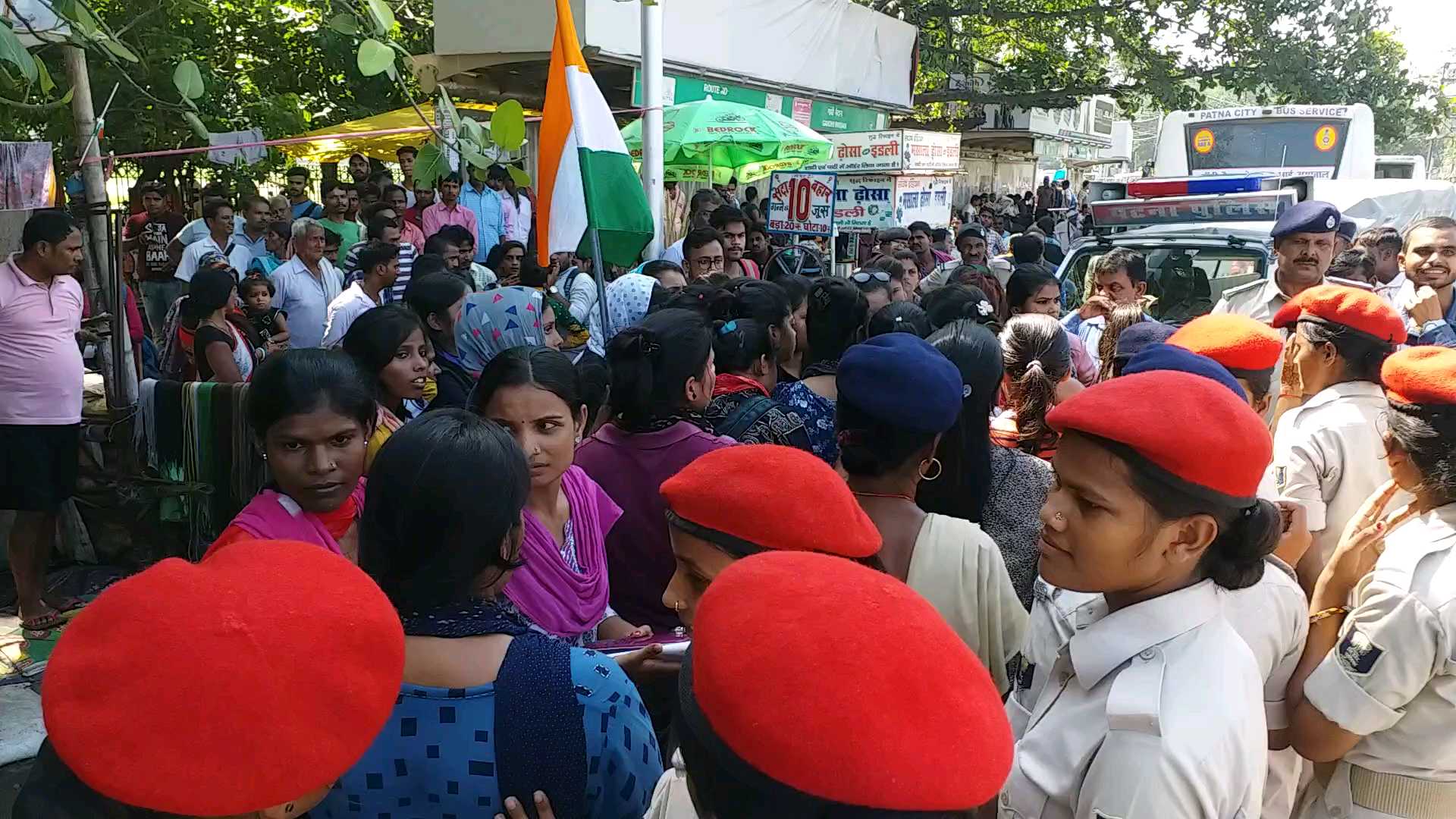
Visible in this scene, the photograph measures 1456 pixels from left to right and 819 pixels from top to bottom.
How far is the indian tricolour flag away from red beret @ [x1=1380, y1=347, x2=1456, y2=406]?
10.7 feet

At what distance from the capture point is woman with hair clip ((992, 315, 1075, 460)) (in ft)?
10.9

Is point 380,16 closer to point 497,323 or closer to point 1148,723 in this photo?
point 497,323

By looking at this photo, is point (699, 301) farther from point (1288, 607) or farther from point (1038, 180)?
point (1038, 180)

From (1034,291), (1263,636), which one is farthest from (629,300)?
(1263,636)

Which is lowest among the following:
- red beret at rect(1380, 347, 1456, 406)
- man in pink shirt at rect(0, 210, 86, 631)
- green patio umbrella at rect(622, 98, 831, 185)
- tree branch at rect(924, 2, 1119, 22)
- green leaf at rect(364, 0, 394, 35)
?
man in pink shirt at rect(0, 210, 86, 631)

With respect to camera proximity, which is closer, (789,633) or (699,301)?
(789,633)

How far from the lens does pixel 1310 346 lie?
3.15 m

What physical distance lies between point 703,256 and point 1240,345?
12.1ft

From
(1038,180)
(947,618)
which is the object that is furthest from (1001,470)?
(1038,180)

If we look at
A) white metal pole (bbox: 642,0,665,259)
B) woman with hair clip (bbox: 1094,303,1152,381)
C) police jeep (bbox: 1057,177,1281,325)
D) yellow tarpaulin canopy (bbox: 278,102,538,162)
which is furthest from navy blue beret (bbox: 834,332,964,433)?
yellow tarpaulin canopy (bbox: 278,102,538,162)

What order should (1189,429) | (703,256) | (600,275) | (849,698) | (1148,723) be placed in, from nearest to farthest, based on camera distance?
(849,698) < (1148,723) < (1189,429) < (600,275) < (703,256)

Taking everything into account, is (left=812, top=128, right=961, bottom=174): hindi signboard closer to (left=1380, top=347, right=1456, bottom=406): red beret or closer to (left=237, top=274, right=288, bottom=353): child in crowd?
(left=237, top=274, right=288, bottom=353): child in crowd

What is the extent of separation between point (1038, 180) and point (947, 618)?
37048 mm

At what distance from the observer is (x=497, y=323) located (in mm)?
3646
